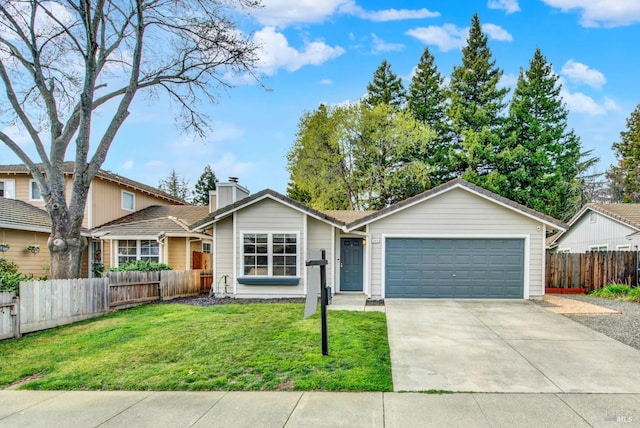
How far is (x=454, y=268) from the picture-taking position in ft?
40.9

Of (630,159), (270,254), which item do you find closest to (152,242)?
(270,254)

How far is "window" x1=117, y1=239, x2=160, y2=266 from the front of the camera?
52.6ft

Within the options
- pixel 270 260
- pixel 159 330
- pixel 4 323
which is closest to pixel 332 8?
pixel 270 260

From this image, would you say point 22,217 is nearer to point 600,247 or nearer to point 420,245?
point 420,245

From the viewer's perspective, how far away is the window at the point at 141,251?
16.0 metres

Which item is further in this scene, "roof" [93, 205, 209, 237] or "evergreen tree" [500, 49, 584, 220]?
"evergreen tree" [500, 49, 584, 220]

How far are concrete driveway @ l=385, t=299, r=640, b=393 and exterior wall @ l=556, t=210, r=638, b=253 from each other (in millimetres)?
10582

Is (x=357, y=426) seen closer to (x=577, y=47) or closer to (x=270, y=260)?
(x=270, y=260)

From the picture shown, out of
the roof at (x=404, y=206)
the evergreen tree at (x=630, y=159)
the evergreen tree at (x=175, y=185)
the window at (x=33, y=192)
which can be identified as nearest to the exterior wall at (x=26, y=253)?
the window at (x=33, y=192)

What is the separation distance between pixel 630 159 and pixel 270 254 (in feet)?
117

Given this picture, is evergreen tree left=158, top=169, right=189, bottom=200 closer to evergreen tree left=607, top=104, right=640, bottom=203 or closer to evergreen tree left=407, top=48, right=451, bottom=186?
evergreen tree left=407, top=48, right=451, bottom=186

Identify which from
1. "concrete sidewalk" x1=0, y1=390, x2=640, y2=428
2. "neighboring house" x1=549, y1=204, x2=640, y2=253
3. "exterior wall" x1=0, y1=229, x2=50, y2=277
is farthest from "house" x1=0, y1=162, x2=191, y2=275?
"neighboring house" x1=549, y1=204, x2=640, y2=253

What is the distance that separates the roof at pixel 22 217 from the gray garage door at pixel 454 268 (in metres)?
13.3

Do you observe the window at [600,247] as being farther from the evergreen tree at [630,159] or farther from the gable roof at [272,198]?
the evergreen tree at [630,159]
